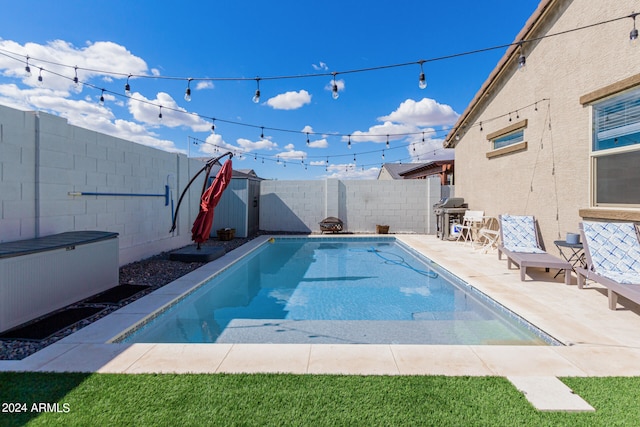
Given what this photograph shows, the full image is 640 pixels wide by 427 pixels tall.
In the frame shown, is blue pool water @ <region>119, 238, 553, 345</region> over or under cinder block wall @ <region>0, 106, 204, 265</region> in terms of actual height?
under

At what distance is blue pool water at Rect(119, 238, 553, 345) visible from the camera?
3.49 meters

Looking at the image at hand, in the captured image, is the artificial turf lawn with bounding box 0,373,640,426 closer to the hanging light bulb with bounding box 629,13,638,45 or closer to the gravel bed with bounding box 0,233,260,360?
the gravel bed with bounding box 0,233,260,360

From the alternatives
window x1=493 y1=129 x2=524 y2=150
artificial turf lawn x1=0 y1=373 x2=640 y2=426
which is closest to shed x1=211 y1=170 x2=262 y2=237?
window x1=493 y1=129 x2=524 y2=150

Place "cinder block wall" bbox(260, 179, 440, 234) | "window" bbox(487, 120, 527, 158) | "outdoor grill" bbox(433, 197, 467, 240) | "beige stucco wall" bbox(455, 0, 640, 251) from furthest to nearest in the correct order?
"cinder block wall" bbox(260, 179, 440, 234) → "outdoor grill" bbox(433, 197, 467, 240) → "window" bbox(487, 120, 527, 158) → "beige stucco wall" bbox(455, 0, 640, 251)

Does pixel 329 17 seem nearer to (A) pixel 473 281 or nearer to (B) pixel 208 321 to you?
(A) pixel 473 281

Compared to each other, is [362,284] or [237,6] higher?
[237,6]

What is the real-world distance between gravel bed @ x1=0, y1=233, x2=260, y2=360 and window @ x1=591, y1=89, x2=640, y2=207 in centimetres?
753

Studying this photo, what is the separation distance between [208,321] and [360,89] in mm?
11726

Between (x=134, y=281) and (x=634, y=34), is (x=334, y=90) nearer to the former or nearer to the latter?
(x=634, y=34)

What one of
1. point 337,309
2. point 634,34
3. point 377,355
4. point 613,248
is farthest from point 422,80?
point 377,355

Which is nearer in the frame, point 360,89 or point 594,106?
point 594,106

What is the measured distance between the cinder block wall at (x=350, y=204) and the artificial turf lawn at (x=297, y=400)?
990cm

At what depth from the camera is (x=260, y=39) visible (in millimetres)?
9820

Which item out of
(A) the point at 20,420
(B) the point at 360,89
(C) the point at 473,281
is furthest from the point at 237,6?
(A) the point at 20,420
